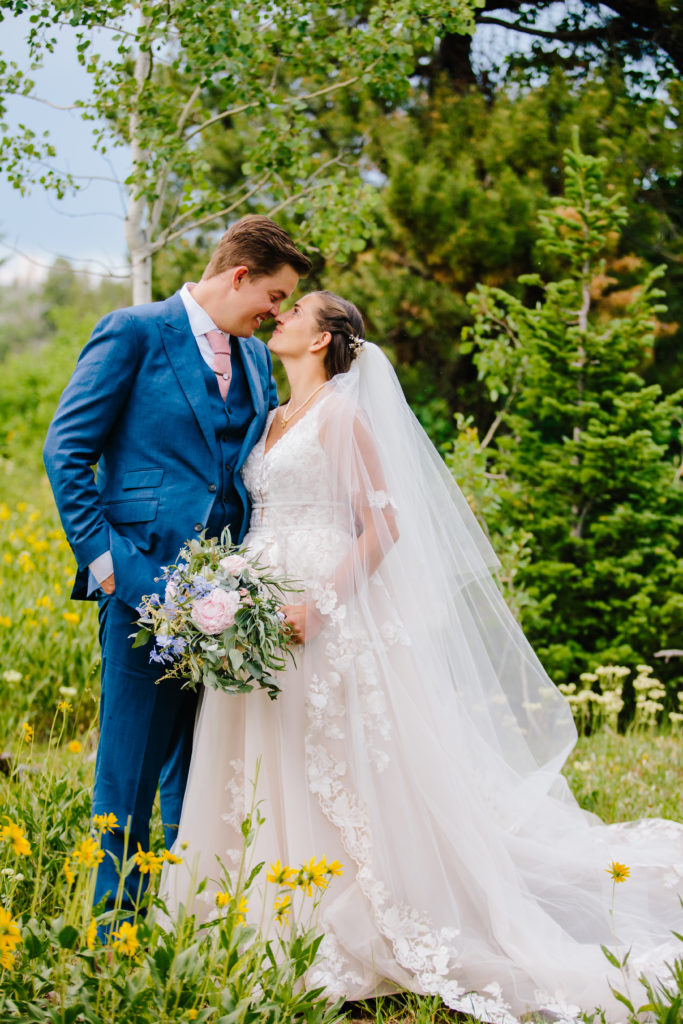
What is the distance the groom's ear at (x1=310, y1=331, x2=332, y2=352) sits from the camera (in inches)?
125

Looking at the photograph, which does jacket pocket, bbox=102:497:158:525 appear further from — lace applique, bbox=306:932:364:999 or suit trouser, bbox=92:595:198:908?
lace applique, bbox=306:932:364:999

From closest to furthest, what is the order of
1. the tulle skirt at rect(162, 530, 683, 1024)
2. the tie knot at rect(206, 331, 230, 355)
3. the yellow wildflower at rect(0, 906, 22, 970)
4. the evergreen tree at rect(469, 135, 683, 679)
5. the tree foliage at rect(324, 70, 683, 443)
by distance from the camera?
the yellow wildflower at rect(0, 906, 22, 970) → the tulle skirt at rect(162, 530, 683, 1024) → the tie knot at rect(206, 331, 230, 355) → the evergreen tree at rect(469, 135, 683, 679) → the tree foliage at rect(324, 70, 683, 443)

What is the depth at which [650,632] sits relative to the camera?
18.4 feet

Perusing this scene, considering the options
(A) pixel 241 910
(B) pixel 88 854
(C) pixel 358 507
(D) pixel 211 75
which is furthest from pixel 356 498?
(D) pixel 211 75

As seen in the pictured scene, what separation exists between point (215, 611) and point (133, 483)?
0.70 meters

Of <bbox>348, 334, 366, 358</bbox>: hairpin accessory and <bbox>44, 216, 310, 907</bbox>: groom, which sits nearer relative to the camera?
<bbox>44, 216, 310, 907</bbox>: groom

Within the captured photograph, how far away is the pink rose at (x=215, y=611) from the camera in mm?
2367

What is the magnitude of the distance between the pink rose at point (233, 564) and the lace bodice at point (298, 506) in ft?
1.33

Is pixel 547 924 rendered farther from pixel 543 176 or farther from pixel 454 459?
pixel 543 176

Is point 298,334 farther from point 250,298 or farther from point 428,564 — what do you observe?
point 428,564

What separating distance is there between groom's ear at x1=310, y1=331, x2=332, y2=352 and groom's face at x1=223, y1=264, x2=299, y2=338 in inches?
7.8

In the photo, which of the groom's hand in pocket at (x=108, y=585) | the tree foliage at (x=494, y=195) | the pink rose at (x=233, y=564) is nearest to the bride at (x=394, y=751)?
A: the pink rose at (x=233, y=564)

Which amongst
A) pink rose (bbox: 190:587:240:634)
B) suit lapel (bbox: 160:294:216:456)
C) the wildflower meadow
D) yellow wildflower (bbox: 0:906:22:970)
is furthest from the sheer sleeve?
yellow wildflower (bbox: 0:906:22:970)

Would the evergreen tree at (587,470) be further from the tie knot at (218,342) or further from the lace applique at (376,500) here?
the tie knot at (218,342)
